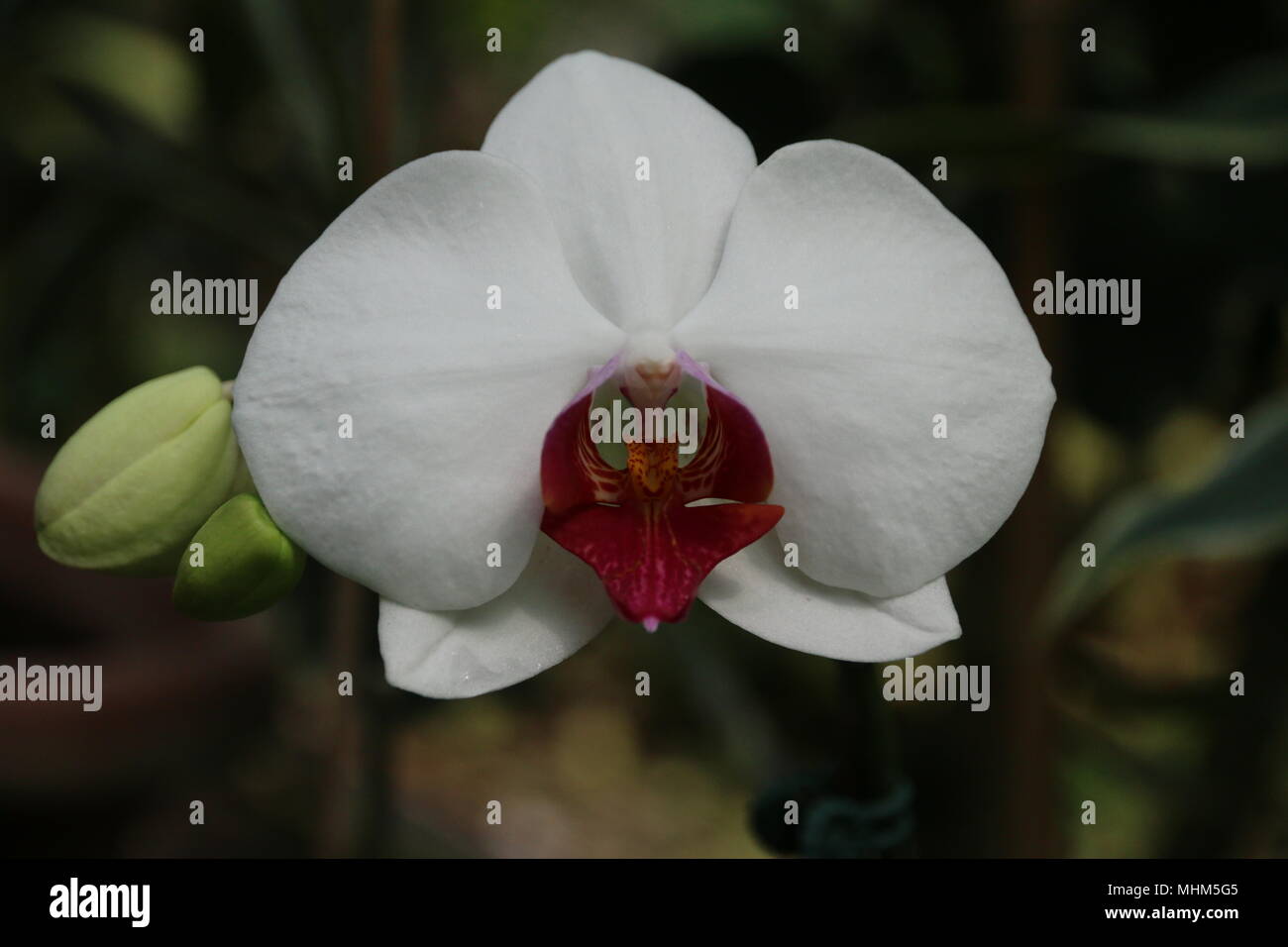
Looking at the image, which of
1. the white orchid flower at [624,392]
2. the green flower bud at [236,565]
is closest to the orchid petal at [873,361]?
the white orchid flower at [624,392]

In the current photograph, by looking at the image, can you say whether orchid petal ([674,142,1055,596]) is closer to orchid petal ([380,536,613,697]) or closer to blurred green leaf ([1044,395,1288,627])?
orchid petal ([380,536,613,697])

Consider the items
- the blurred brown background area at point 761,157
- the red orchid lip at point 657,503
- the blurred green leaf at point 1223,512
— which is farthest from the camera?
the blurred brown background area at point 761,157

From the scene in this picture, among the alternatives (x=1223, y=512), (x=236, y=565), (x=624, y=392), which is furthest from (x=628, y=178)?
(x=1223, y=512)

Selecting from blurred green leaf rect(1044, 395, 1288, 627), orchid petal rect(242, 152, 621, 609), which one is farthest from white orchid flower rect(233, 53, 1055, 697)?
blurred green leaf rect(1044, 395, 1288, 627)

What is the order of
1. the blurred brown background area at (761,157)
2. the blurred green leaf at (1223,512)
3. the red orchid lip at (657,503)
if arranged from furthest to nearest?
the blurred brown background area at (761,157)
the blurred green leaf at (1223,512)
the red orchid lip at (657,503)

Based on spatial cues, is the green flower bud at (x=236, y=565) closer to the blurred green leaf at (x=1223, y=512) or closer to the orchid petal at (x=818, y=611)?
the orchid petal at (x=818, y=611)

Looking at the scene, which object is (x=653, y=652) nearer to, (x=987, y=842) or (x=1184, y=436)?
(x=987, y=842)

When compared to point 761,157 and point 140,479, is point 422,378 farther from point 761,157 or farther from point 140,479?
point 761,157
